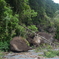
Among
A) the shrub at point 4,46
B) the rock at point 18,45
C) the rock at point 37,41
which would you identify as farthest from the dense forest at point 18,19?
the rock at point 37,41

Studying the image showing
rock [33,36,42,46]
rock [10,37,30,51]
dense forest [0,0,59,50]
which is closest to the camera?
rock [10,37,30,51]

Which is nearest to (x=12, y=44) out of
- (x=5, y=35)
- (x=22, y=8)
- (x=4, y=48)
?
(x=4, y=48)

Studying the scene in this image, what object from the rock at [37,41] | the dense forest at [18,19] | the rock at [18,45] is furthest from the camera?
the rock at [37,41]

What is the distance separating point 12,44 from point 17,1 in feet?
20.3

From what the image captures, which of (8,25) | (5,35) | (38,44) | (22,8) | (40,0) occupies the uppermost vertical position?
(40,0)

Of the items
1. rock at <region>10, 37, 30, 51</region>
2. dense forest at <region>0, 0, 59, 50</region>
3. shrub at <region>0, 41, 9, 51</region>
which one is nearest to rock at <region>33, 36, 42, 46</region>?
dense forest at <region>0, 0, 59, 50</region>

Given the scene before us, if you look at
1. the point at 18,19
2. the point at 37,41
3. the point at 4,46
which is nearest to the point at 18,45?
the point at 4,46

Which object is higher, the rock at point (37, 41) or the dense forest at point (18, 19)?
the dense forest at point (18, 19)

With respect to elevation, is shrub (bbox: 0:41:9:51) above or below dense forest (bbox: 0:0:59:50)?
below

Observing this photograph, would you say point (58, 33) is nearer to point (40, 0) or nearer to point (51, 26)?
point (51, 26)

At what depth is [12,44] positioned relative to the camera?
10656mm

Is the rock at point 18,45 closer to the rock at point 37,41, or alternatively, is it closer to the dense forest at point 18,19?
the dense forest at point 18,19

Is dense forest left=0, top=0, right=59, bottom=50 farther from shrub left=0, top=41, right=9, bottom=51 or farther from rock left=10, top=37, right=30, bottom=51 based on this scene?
rock left=10, top=37, right=30, bottom=51

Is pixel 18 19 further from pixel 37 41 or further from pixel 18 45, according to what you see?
pixel 18 45
